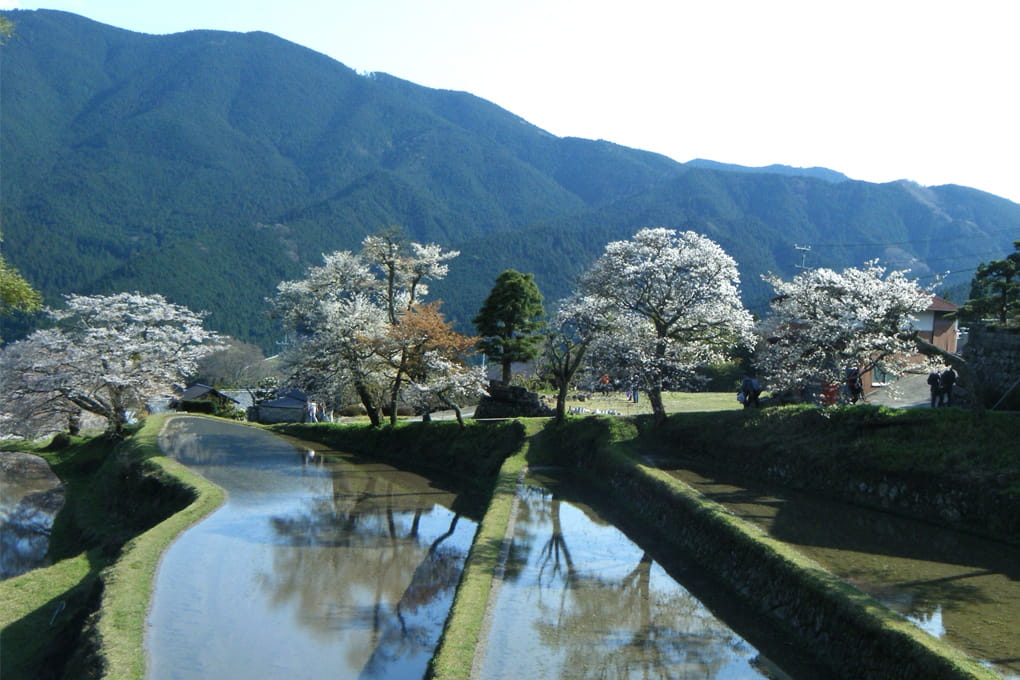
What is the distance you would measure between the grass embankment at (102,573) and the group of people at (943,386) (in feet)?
63.8

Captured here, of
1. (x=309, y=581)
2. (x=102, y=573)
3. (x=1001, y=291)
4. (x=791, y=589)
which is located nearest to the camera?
(x=791, y=589)

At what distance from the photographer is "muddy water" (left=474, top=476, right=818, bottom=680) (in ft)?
32.6

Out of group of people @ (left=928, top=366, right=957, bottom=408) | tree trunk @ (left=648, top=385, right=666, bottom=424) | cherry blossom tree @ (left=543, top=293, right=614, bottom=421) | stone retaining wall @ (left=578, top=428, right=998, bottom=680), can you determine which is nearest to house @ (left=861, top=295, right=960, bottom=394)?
group of people @ (left=928, top=366, right=957, bottom=408)

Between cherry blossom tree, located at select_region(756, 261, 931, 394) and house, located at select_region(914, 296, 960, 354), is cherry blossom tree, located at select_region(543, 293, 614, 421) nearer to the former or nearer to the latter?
cherry blossom tree, located at select_region(756, 261, 931, 394)

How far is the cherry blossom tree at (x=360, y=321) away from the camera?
31.3 meters

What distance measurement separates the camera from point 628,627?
11383mm

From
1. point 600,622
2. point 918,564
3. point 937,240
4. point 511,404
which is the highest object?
point 937,240

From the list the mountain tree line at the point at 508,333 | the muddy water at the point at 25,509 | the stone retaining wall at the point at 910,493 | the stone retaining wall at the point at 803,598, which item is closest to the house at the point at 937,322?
the mountain tree line at the point at 508,333

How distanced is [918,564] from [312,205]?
5314 inches

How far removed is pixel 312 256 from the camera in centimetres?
11306

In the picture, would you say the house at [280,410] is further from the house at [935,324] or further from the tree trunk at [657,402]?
the house at [935,324]

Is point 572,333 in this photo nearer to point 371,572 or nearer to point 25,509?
point 371,572

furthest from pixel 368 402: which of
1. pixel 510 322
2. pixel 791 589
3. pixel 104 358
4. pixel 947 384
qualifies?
pixel 791 589

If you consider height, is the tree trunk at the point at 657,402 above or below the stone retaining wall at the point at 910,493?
above
